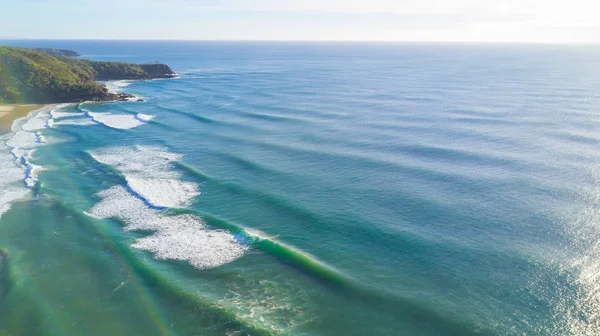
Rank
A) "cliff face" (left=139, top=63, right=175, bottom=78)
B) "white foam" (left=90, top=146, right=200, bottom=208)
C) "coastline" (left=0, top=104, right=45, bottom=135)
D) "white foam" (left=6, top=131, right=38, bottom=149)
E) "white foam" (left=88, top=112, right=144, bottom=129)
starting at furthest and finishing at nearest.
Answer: "cliff face" (left=139, top=63, right=175, bottom=78) → "coastline" (left=0, top=104, right=45, bottom=135) → "white foam" (left=88, top=112, right=144, bottom=129) → "white foam" (left=6, top=131, right=38, bottom=149) → "white foam" (left=90, top=146, right=200, bottom=208)

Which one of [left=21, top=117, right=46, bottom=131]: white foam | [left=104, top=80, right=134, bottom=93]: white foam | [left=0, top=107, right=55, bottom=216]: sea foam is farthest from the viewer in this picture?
[left=104, top=80, right=134, bottom=93]: white foam


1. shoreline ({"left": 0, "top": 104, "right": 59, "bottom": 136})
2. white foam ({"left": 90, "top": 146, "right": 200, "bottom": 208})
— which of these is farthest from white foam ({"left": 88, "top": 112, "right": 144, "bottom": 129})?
white foam ({"left": 90, "top": 146, "right": 200, "bottom": 208})

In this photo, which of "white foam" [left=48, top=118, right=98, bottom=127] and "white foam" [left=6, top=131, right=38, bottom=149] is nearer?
"white foam" [left=6, top=131, right=38, bottom=149]

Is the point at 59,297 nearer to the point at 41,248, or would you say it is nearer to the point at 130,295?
the point at 130,295

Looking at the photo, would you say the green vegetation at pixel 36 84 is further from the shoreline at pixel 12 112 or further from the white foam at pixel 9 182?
the white foam at pixel 9 182

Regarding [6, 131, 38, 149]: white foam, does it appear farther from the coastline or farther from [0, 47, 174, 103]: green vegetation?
[0, 47, 174, 103]: green vegetation

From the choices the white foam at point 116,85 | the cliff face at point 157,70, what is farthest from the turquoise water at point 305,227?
the cliff face at point 157,70

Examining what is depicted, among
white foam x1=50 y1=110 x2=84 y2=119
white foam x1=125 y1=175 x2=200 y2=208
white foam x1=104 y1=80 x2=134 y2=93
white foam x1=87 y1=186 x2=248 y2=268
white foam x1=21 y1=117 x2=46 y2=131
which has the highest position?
white foam x1=104 y1=80 x2=134 y2=93
